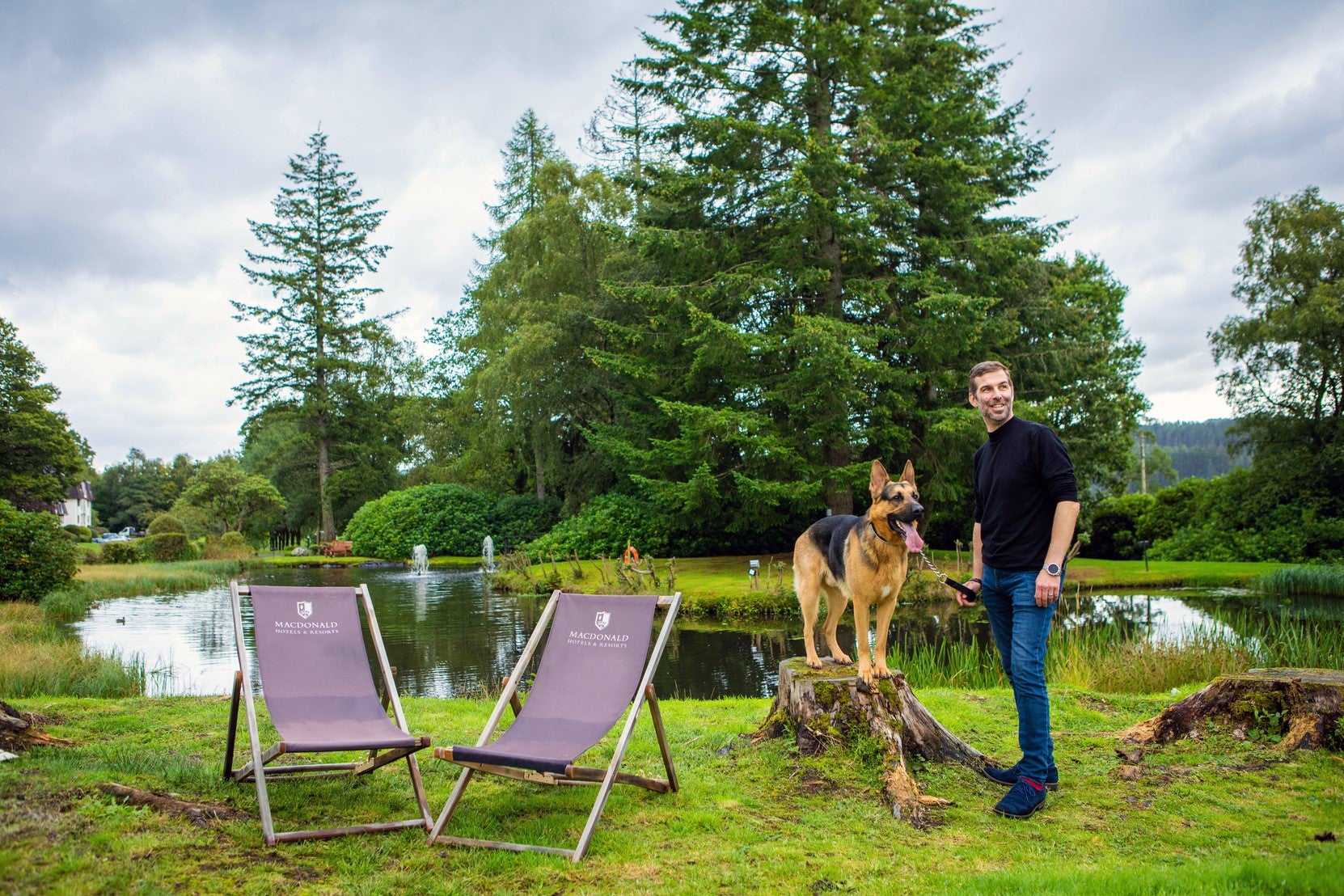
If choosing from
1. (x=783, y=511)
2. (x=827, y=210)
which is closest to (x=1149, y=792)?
(x=827, y=210)

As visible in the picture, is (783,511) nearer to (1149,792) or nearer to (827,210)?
(827,210)

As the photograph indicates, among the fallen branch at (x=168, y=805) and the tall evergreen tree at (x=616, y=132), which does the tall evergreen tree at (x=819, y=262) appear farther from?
the fallen branch at (x=168, y=805)

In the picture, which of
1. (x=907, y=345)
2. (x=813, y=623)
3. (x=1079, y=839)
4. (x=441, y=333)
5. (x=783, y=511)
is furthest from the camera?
(x=441, y=333)

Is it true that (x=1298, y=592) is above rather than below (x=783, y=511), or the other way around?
below

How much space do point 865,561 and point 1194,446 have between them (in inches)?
6510

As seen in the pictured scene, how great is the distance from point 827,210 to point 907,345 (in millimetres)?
4123

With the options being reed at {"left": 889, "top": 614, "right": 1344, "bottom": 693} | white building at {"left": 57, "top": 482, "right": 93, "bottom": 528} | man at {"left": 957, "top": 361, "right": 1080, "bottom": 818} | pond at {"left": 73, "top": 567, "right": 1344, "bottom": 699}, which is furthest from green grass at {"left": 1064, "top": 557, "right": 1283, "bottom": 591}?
white building at {"left": 57, "top": 482, "right": 93, "bottom": 528}

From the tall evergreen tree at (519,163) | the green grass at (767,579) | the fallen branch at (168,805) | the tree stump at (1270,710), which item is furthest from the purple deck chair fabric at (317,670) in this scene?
the tall evergreen tree at (519,163)

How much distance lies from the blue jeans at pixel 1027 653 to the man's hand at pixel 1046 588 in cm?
9

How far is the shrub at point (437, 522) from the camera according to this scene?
1296 inches

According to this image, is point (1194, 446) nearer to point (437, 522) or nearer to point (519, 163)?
point (519, 163)

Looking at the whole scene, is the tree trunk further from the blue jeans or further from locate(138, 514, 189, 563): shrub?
the blue jeans

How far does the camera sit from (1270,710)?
18.0 feet

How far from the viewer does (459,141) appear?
1652 cm
